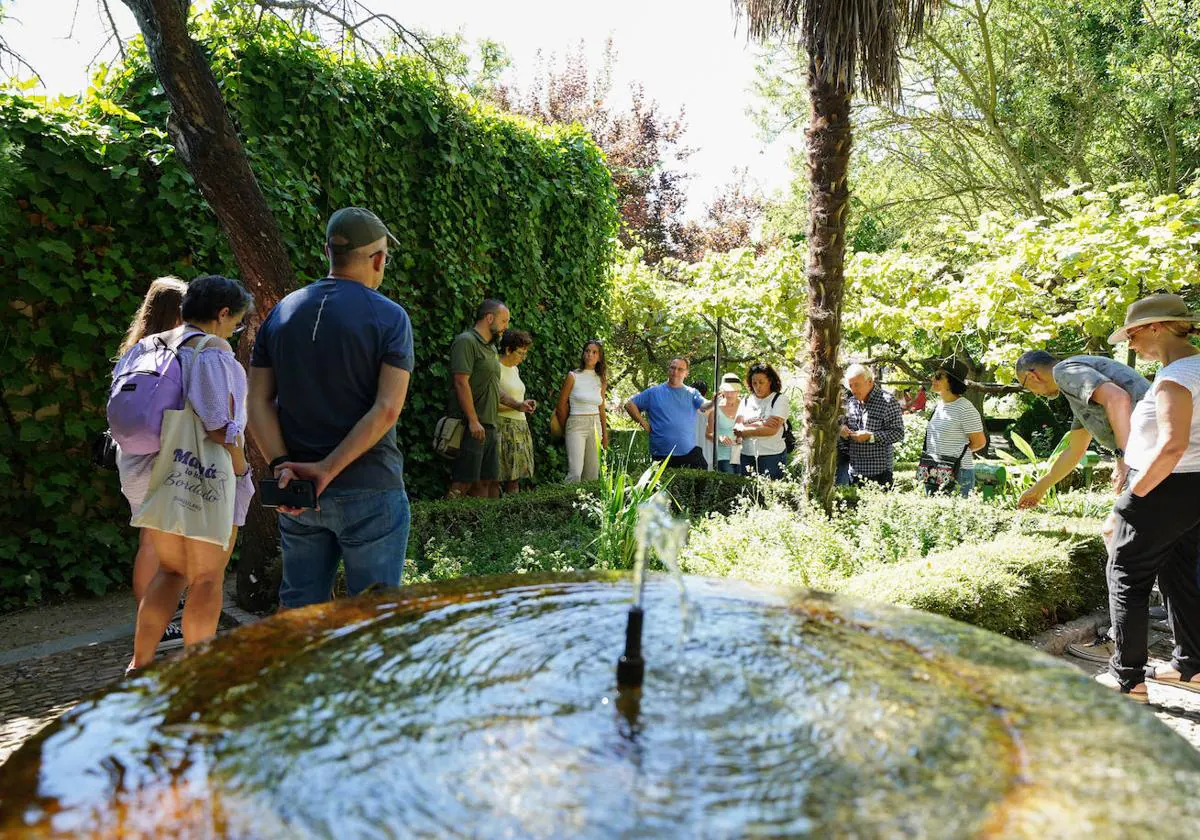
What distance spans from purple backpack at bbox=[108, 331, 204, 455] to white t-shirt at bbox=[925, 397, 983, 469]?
6224mm

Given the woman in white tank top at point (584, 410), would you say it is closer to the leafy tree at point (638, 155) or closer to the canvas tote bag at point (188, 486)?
the canvas tote bag at point (188, 486)

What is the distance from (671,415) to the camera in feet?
27.8

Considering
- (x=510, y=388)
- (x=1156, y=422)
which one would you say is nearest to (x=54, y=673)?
(x=510, y=388)

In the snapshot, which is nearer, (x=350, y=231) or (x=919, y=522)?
(x=350, y=231)

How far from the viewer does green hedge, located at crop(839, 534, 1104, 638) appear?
451cm

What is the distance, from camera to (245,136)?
21.1 feet

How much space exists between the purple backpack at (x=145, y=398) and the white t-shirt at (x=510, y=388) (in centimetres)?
393

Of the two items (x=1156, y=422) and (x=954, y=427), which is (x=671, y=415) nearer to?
(x=954, y=427)

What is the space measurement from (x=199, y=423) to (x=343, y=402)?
941 mm

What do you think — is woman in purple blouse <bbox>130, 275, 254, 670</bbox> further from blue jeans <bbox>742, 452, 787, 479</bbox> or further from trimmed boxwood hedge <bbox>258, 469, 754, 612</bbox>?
blue jeans <bbox>742, 452, 787, 479</bbox>

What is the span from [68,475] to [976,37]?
1789 cm

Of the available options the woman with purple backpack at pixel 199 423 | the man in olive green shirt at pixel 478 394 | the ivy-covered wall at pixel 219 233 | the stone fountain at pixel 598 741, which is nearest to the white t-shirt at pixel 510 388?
the man in olive green shirt at pixel 478 394

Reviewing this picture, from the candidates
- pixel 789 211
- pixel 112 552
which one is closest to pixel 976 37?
pixel 789 211

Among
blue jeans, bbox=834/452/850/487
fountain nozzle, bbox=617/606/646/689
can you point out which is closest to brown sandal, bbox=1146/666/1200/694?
blue jeans, bbox=834/452/850/487
